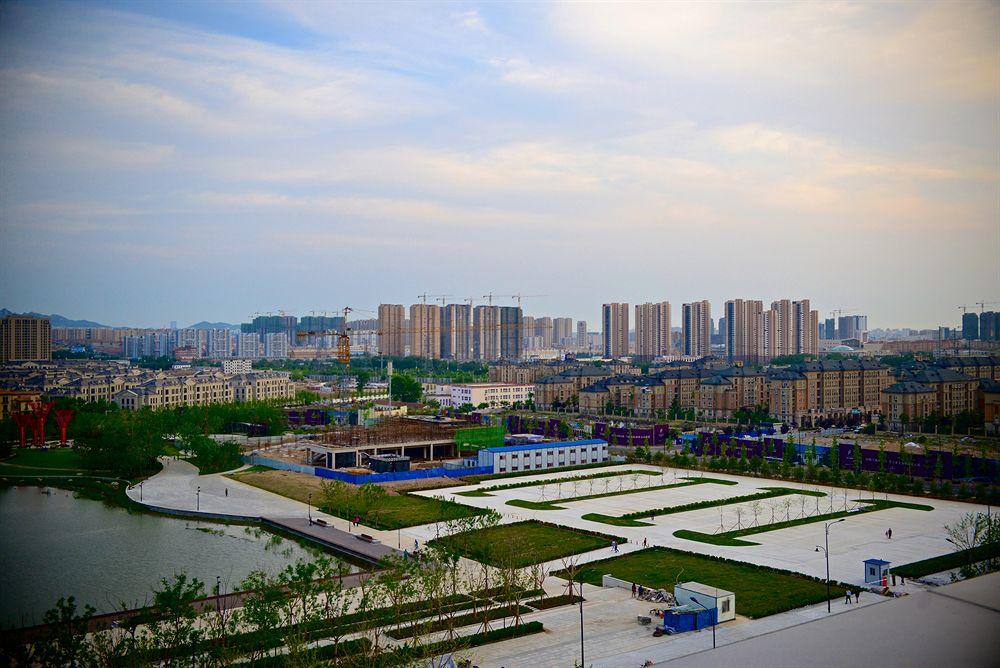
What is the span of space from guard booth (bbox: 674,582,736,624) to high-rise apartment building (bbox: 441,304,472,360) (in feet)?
110

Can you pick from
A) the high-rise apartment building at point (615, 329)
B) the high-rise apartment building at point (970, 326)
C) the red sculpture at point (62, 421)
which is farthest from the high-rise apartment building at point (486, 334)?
the red sculpture at point (62, 421)

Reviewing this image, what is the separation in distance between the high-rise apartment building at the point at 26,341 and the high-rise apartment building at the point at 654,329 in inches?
1072

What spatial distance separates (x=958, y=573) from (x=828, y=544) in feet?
4.01

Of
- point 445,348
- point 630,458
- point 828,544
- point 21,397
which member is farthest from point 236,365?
point 828,544

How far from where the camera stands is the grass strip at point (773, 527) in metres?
7.32

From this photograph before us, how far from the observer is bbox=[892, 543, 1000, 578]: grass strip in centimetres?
604

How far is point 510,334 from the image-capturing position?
38875 millimetres

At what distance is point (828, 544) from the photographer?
709 centimetres

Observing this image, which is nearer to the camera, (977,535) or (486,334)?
(977,535)

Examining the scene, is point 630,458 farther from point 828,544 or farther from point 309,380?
point 309,380

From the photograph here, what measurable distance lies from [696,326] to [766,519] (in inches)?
1167

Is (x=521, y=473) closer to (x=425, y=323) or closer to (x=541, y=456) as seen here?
(x=541, y=456)

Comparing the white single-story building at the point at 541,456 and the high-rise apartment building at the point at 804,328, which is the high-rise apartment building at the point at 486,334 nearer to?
the high-rise apartment building at the point at 804,328

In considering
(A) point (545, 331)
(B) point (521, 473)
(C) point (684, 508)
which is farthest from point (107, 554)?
(A) point (545, 331)
